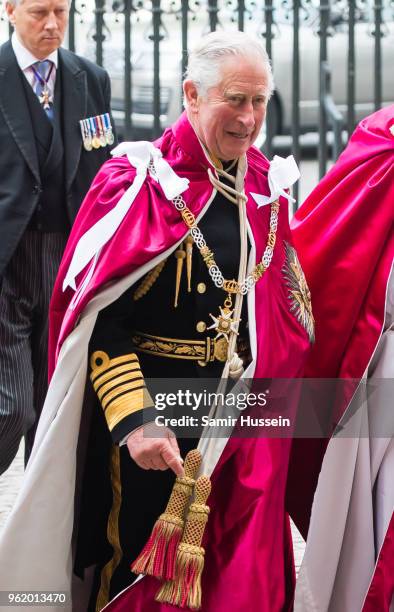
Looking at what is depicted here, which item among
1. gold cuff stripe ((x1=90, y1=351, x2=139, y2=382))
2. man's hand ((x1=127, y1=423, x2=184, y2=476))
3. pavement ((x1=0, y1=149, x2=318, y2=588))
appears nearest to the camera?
man's hand ((x1=127, y1=423, x2=184, y2=476))

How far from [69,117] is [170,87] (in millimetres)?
4727

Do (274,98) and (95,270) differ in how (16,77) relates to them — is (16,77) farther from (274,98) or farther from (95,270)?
(274,98)

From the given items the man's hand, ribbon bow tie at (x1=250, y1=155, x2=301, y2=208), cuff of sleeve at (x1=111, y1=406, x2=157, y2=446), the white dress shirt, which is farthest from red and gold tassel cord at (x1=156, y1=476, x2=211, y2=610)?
the white dress shirt

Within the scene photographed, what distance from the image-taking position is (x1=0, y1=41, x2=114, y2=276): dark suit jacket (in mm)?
4945

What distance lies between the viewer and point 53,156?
198 inches

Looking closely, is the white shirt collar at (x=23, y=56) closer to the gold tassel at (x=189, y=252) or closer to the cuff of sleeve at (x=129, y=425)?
the gold tassel at (x=189, y=252)

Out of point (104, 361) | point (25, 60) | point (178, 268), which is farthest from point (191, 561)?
point (25, 60)

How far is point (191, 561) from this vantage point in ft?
12.2

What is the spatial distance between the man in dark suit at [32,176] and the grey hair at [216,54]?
1.29 m

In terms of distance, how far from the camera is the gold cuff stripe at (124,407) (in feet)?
12.1

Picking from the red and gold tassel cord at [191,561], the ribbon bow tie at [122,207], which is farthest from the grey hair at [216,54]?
the red and gold tassel cord at [191,561]

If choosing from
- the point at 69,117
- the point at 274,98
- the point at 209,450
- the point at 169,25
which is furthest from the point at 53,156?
the point at 169,25

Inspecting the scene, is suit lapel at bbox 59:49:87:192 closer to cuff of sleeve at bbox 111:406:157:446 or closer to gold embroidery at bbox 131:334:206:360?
gold embroidery at bbox 131:334:206:360

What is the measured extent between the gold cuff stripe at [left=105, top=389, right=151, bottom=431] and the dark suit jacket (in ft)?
4.46
